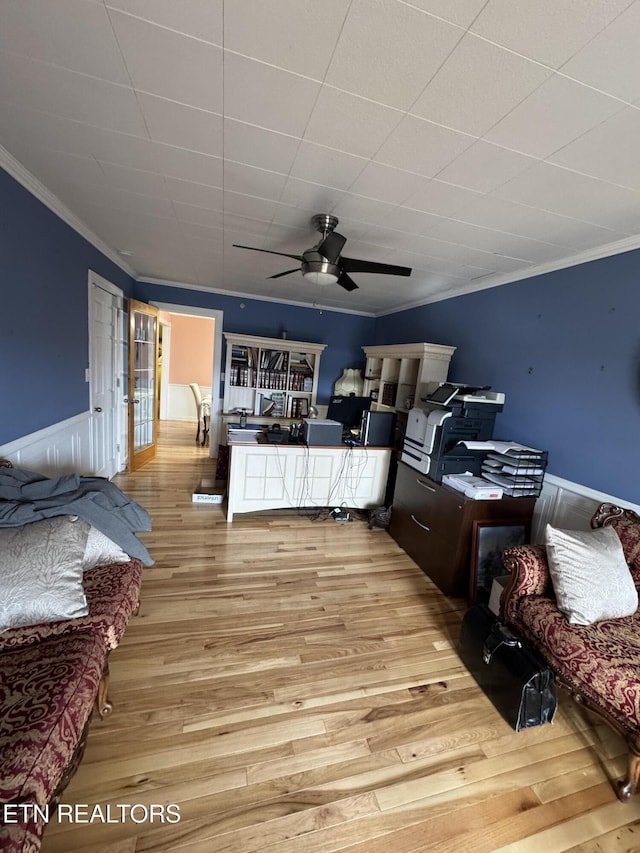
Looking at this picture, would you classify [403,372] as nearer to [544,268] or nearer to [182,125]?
[544,268]

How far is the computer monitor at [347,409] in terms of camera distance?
3537 millimetres

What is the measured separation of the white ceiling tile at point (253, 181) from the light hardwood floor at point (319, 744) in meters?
2.49

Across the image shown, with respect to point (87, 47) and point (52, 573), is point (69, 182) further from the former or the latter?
point (52, 573)

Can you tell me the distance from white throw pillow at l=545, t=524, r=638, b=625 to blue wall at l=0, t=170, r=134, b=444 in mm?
3080

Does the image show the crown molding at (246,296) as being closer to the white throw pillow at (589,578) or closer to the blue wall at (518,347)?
the blue wall at (518,347)

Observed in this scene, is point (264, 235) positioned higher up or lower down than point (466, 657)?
higher up

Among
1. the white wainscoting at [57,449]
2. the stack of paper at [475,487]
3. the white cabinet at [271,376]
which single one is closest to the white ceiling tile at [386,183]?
the stack of paper at [475,487]

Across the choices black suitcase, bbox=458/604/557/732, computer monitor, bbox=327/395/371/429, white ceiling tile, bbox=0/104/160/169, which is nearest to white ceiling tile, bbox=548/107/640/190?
white ceiling tile, bbox=0/104/160/169

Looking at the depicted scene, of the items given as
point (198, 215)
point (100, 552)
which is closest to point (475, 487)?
point (100, 552)

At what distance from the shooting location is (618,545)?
1.74 meters

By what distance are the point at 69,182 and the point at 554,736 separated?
392 cm

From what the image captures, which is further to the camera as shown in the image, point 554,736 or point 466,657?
point 466,657

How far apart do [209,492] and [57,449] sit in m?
1.53

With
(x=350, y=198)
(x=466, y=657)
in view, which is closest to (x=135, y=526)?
(x=466, y=657)
